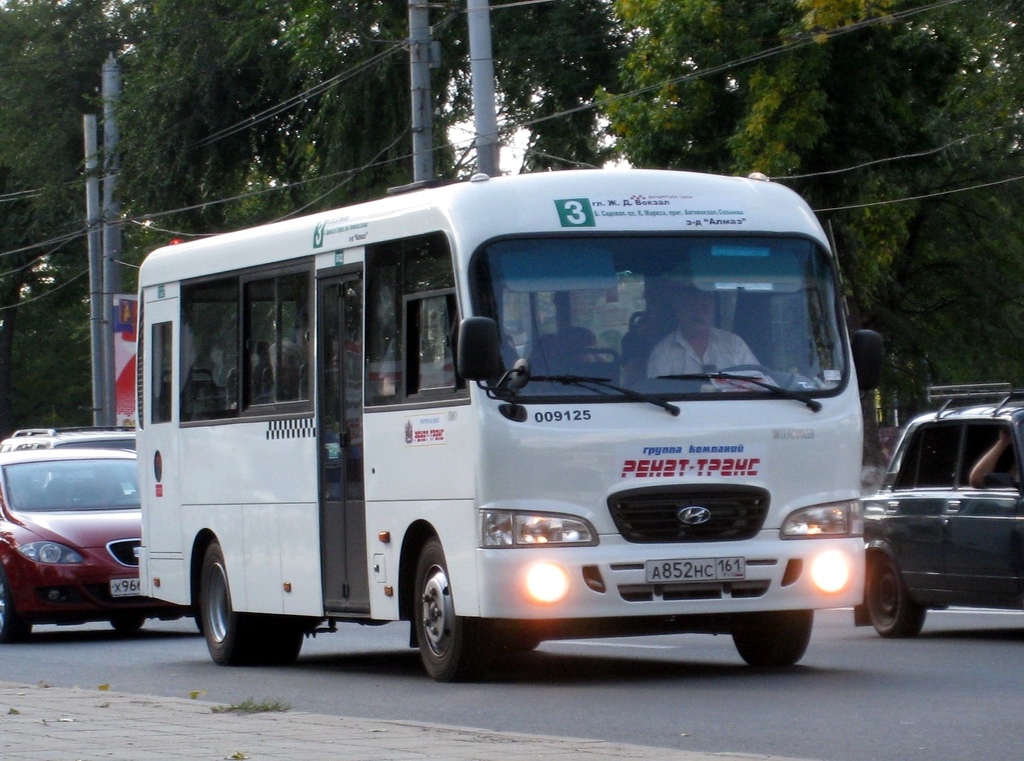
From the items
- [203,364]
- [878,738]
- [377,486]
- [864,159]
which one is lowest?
[878,738]

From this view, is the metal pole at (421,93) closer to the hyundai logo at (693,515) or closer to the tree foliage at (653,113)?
the tree foliage at (653,113)

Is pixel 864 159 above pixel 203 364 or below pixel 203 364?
above

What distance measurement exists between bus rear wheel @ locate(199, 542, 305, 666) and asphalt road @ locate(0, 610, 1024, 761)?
0.17 meters

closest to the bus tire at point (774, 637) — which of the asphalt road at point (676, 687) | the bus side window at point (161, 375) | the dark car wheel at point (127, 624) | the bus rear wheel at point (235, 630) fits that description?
the asphalt road at point (676, 687)

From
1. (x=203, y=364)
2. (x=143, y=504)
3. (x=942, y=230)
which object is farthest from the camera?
(x=942, y=230)

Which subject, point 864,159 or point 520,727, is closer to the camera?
point 520,727

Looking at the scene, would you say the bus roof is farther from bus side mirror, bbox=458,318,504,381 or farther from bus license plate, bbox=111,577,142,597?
bus license plate, bbox=111,577,142,597

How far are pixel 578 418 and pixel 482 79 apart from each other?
11.3 m

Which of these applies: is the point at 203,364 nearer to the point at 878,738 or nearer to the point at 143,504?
the point at 143,504

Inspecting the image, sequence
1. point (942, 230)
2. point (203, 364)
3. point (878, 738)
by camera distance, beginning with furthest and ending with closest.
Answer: point (942, 230), point (203, 364), point (878, 738)

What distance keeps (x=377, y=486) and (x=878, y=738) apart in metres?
4.40

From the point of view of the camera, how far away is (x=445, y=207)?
11969 mm

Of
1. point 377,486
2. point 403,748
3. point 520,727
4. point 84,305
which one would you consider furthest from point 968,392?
point 84,305

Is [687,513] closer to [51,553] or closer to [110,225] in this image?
[51,553]
